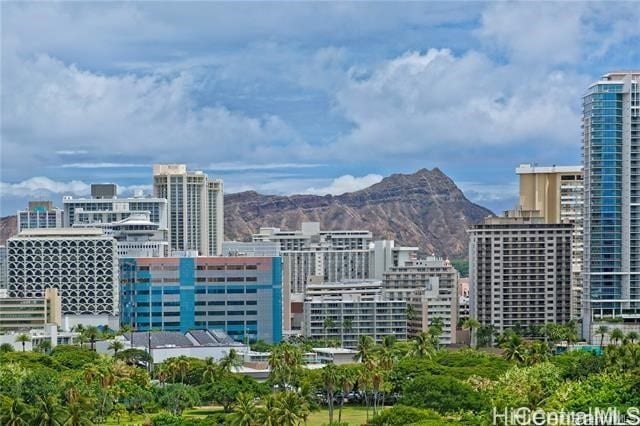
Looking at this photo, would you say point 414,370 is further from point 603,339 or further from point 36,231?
point 36,231

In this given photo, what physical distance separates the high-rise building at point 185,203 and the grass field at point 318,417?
102 metres

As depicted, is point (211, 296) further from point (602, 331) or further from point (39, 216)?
point (39, 216)

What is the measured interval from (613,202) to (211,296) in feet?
84.3

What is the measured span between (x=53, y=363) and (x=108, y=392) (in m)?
10.9

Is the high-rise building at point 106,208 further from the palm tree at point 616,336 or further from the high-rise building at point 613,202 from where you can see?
the palm tree at point 616,336

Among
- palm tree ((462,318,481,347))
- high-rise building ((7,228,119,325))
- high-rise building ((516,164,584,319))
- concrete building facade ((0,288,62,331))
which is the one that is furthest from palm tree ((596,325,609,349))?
concrete building facade ((0,288,62,331))

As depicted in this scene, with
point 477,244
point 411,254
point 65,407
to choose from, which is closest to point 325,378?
point 65,407

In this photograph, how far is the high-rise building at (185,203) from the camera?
164 meters

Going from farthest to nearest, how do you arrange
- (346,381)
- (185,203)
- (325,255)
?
(185,203) → (325,255) → (346,381)

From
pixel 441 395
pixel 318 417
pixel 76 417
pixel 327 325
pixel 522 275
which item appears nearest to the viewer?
pixel 76 417

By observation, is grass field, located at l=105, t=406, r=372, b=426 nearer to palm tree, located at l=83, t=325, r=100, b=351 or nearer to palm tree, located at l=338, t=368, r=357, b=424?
palm tree, located at l=338, t=368, r=357, b=424

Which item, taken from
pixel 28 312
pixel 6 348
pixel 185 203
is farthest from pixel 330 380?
pixel 185 203

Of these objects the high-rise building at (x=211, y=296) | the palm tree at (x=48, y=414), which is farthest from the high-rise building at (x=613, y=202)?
the palm tree at (x=48, y=414)

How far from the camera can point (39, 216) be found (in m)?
151
